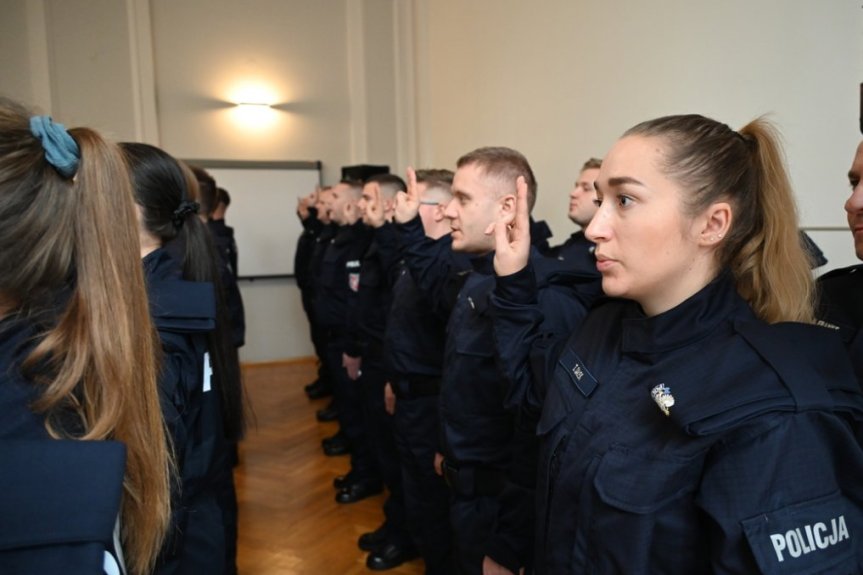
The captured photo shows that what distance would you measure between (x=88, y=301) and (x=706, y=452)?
2.99ft

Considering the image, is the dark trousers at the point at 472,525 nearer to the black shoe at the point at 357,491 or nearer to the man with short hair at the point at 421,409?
the man with short hair at the point at 421,409

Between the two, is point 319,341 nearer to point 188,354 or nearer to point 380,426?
point 380,426

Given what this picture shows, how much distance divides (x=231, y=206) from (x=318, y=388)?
2257 mm

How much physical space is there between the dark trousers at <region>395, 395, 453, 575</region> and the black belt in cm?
58

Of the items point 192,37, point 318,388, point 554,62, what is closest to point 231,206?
point 192,37

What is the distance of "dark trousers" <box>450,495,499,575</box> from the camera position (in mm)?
1586

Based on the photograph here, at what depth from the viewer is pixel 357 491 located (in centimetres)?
315

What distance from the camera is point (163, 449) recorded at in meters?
0.89

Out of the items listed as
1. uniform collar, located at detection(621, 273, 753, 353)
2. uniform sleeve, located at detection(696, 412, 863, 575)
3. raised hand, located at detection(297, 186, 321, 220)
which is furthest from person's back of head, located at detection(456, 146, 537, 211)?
raised hand, located at detection(297, 186, 321, 220)

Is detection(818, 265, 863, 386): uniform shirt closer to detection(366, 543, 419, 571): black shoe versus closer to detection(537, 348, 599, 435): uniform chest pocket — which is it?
detection(537, 348, 599, 435): uniform chest pocket

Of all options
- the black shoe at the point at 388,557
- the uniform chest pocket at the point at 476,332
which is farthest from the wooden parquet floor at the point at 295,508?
the uniform chest pocket at the point at 476,332

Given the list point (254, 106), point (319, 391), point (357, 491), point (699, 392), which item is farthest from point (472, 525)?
point (254, 106)

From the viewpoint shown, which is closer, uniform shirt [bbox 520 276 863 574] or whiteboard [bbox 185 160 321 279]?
uniform shirt [bbox 520 276 863 574]

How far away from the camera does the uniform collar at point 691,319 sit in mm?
922
